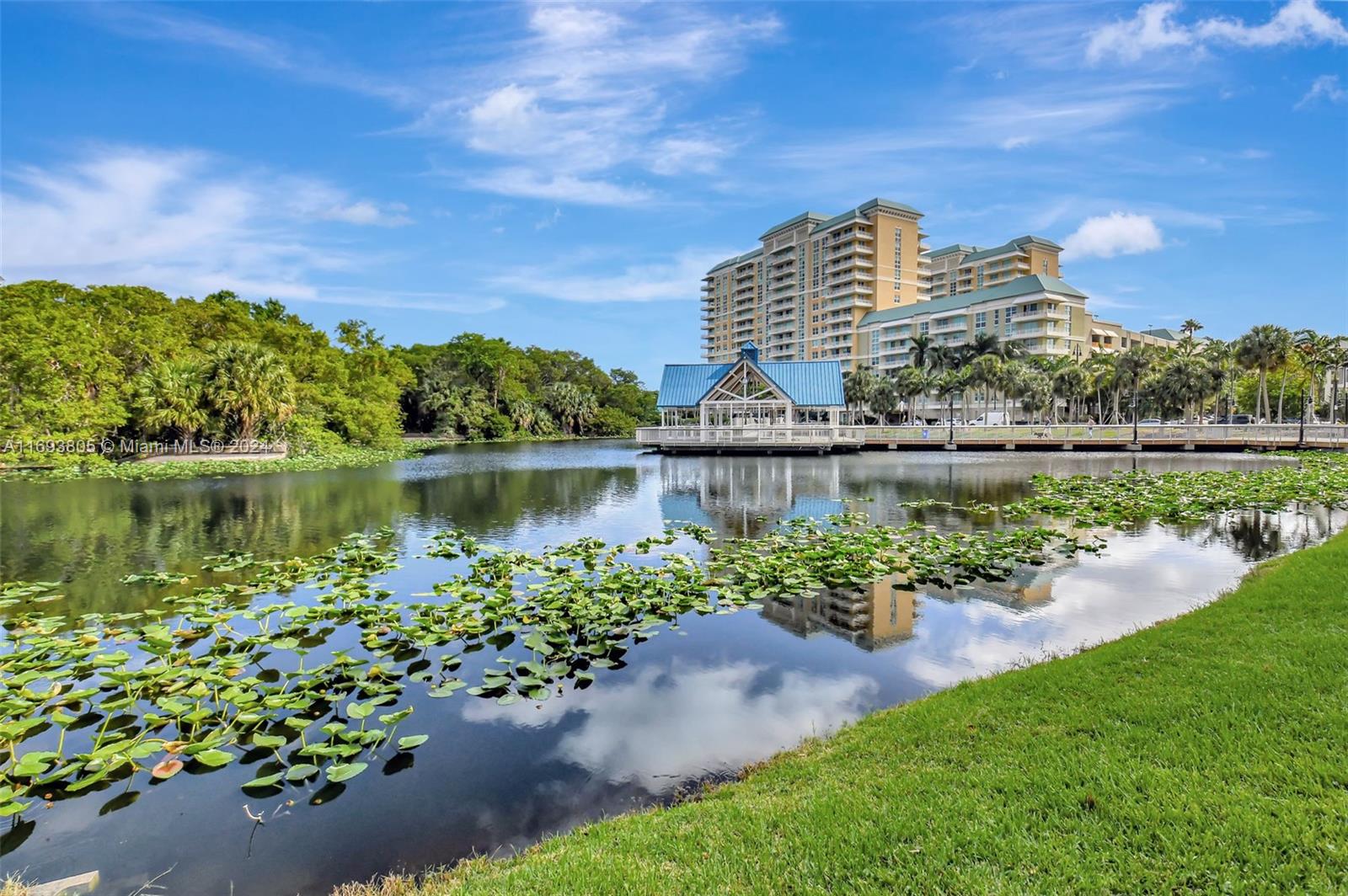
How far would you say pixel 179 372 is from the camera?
37500mm

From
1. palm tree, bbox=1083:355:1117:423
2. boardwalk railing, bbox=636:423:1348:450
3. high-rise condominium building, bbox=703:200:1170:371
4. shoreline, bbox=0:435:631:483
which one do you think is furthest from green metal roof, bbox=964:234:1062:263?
shoreline, bbox=0:435:631:483

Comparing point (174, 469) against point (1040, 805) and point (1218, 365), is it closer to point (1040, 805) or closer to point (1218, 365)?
point (1040, 805)

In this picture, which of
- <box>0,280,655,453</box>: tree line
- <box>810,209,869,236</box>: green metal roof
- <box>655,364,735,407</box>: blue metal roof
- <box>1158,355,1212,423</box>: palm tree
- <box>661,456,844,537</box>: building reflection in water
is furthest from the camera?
<box>810,209,869,236</box>: green metal roof

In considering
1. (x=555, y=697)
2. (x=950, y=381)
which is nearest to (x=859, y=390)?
(x=950, y=381)

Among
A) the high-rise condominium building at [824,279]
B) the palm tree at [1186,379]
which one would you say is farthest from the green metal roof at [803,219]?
the palm tree at [1186,379]

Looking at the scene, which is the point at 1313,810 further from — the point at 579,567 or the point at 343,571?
the point at 343,571

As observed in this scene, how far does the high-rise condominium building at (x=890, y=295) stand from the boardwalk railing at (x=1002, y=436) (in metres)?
31.7

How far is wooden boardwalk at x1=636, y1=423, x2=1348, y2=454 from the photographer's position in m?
41.2

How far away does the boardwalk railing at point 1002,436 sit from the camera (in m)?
41.2

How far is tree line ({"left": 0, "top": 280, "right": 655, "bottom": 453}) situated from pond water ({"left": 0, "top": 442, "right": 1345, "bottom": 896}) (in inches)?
653

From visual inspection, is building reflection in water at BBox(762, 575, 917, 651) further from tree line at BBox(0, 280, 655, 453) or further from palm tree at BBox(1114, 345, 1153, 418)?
palm tree at BBox(1114, 345, 1153, 418)

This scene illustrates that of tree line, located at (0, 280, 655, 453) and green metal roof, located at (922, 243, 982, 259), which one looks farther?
green metal roof, located at (922, 243, 982, 259)

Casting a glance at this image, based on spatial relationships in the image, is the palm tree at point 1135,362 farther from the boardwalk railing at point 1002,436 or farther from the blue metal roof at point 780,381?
the blue metal roof at point 780,381

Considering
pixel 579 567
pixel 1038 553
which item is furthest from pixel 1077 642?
pixel 579 567
